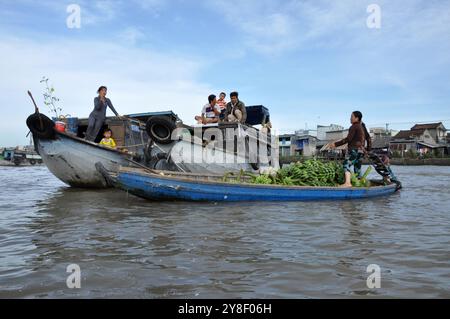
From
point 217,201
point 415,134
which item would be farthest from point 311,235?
point 415,134

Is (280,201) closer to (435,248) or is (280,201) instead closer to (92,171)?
(435,248)

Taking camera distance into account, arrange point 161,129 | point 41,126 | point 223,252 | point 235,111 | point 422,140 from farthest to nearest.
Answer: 1. point 422,140
2. point 235,111
3. point 161,129
4. point 41,126
5. point 223,252

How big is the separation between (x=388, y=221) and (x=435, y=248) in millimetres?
1605

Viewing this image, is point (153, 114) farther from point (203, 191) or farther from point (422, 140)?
point (422, 140)

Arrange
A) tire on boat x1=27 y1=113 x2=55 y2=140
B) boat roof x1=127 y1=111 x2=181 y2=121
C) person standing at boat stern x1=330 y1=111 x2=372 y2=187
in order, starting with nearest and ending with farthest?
1. person standing at boat stern x1=330 y1=111 x2=372 y2=187
2. tire on boat x1=27 y1=113 x2=55 y2=140
3. boat roof x1=127 y1=111 x2=181 y2=121

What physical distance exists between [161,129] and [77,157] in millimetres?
2370

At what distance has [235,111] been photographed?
998cm

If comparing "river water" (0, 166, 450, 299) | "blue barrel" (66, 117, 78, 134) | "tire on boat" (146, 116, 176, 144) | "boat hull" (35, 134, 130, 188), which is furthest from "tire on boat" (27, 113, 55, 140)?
"river water" (0, 166, 450, 299)

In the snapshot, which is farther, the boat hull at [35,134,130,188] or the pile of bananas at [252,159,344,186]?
the boat hull at [35,134,130,188]

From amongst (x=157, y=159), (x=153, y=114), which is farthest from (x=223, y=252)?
(x=153, y=114)

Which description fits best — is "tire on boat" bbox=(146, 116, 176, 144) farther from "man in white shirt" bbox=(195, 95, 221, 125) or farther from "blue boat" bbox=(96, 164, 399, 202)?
"blue boat" bbox=(96, 164, 399, 202)

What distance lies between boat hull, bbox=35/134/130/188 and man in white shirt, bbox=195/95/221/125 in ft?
7.60

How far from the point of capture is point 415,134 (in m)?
45.5

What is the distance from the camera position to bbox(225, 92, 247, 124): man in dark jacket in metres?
9.95
